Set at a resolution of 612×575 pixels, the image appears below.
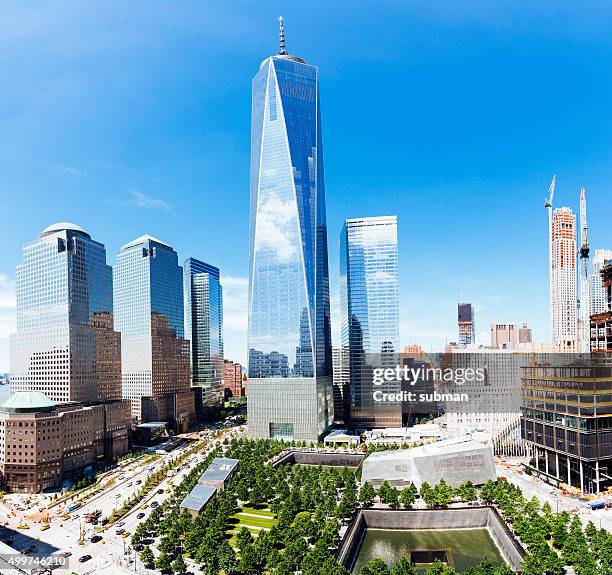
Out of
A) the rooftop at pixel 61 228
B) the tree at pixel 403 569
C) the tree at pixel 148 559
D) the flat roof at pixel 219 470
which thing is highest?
the rooftop at pixel 61 228

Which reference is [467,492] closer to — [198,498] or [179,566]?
[198,498]

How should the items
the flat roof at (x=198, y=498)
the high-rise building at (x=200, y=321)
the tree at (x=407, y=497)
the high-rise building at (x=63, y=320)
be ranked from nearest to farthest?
the tree at (x=407, y=497), the flat roof at (x=198, y=498), the high-rise building at (x=63, y=320), the high-rise building at (x=200, y=321)

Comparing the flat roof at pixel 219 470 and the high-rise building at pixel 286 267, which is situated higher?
the high-rise building at pixel 286 267

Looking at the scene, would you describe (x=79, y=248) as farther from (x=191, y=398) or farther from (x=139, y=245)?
(x=191, y=398)

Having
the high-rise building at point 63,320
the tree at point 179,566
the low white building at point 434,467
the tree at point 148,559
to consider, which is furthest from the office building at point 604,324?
the high-rise building at point 63,320

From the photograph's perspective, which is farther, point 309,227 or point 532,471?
point 309,227

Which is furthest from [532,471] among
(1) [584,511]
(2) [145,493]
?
(2) [145,493]

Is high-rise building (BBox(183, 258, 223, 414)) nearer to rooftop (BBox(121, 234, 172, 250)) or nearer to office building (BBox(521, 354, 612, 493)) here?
rooftop (BBox(121, 234, 172, 250))

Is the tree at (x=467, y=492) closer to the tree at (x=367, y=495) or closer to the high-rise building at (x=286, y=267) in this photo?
the tree at (x=367, y=495)

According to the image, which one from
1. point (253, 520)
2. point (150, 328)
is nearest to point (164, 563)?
point (253, 520)
